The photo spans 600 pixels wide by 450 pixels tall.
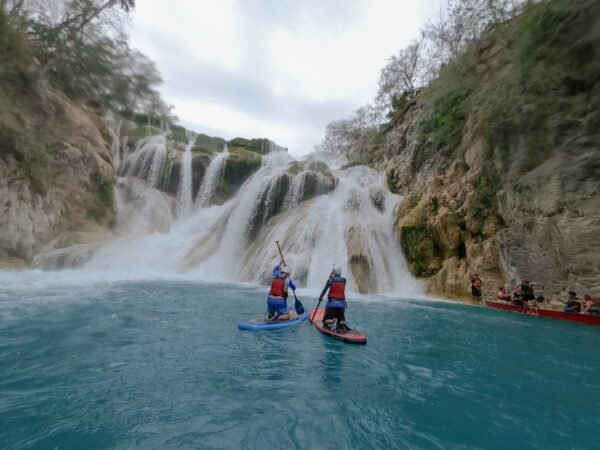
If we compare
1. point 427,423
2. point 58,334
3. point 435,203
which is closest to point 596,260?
point 435,203

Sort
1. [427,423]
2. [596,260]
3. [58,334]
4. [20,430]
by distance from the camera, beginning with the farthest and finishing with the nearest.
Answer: [596,260] → [58,334] → [427,423] → [20,430]

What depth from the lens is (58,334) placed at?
607 cm

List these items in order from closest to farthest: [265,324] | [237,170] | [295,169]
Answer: [265,324] < [295,169] < [237,170]

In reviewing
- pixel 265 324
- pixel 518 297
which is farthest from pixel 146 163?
pixel 518 297

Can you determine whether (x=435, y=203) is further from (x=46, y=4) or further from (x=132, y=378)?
(x=46, y=4)

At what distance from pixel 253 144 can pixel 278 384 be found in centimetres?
2945

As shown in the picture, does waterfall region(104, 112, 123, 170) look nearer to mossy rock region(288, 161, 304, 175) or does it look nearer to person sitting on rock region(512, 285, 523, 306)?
mossy rock region(288, 161, 304, 175)

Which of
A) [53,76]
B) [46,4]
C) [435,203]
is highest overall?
[46,4]

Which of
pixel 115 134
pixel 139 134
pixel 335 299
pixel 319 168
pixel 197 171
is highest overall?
pixel 139 134

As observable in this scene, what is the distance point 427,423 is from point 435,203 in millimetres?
13268

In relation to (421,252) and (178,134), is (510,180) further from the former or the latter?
(178,134)

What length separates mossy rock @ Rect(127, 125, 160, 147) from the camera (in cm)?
2634

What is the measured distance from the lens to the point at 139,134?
2684 centimetres

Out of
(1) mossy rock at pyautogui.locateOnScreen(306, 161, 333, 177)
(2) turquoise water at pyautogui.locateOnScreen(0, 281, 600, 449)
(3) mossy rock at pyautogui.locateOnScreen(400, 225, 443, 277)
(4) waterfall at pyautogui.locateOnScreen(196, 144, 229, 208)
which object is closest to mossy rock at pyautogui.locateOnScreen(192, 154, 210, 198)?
(4) waterfall at pyautogui.locateOnScreen(196, 144, 229, 208)
